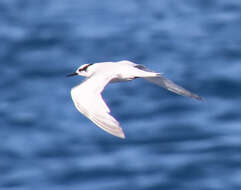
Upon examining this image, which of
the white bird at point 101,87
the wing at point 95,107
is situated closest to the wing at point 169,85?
the white bird at point 101,87

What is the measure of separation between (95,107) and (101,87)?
0.38 m

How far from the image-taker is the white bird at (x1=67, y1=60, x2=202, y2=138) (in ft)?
22.9

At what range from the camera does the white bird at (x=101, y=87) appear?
22.9 ft

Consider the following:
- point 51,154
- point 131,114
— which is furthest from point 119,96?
point 51,154

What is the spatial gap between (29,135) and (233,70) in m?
4.29

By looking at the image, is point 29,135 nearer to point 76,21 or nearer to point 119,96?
point 119,96

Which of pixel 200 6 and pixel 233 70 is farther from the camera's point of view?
pixel 200 6

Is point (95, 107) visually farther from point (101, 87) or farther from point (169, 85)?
point (169, 85)

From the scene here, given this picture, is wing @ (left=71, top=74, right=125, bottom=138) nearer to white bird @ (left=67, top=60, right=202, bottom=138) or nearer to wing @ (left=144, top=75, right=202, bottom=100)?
white bird @ (left=67, top=60, right=202, bottom=138)

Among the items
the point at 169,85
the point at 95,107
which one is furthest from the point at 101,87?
the point at 169,85

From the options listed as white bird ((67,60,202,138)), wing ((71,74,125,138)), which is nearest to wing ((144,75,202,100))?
white bird ((67,60,202,138))

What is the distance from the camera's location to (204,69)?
1856 centimetres

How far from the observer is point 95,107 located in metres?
7.23

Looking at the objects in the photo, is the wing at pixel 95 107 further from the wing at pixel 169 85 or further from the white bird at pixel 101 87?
the wing at pixel 169 85
